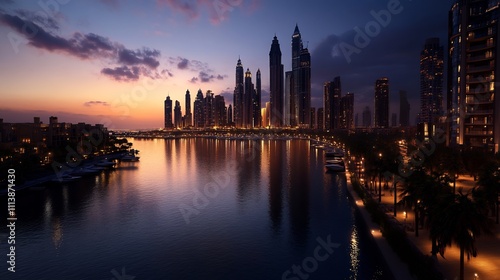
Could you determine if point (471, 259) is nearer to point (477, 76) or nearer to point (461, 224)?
point (461, 224)

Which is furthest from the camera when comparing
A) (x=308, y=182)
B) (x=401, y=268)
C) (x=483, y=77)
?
(x=483, y=77)

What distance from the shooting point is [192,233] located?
1708 inches

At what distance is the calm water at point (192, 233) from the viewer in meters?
32.8

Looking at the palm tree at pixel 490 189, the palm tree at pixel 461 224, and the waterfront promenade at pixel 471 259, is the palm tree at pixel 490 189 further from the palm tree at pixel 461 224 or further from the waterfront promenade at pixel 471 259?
the palm tree at pixel 461 224

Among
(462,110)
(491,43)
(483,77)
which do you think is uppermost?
→ (491,43)

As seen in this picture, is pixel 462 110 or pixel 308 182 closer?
pixel 308 182

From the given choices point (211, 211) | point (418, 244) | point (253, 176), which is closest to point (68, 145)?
point (253, 176)

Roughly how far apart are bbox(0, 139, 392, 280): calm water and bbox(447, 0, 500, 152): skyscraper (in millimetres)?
42429

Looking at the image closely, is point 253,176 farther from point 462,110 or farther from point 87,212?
point 462,110

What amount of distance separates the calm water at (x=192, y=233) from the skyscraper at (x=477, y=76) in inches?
1670

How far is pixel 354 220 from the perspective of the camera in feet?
154

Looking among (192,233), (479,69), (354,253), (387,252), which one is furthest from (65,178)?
(479,69)

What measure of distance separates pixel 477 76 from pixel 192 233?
85.5 m

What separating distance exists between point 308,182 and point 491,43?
191 feet
